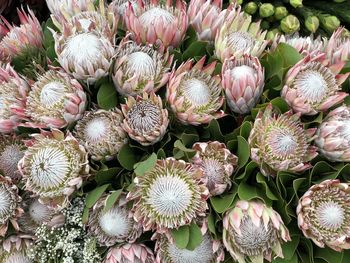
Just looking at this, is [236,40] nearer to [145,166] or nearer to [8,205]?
[145,166]

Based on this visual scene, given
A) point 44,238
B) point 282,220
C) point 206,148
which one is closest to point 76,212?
point 44,238

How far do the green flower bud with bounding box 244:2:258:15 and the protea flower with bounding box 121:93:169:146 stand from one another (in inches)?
21.2

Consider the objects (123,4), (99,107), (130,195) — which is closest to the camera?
(130,195)

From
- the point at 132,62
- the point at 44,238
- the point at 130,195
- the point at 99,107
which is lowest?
the point at 44,238

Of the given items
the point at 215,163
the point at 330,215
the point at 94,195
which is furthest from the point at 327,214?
the point at 94,195

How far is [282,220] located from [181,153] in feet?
0.93

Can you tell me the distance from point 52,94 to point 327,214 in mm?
683

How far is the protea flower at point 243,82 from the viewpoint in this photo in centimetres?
116

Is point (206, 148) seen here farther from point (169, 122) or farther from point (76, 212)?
point (76, 212)

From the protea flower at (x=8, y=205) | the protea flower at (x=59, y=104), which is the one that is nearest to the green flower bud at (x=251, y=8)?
the protea flower at (x=59, y=104)

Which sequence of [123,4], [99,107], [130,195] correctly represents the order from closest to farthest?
1. [130,195]
2. [99,107]
3. [123,4]

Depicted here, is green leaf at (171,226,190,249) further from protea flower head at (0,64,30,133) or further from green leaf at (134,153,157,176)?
protea flower head at (0,64,30,133)

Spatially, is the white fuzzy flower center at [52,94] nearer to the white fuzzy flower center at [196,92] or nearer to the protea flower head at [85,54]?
the protea flower head at [85,54]

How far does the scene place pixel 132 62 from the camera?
3.89ft
